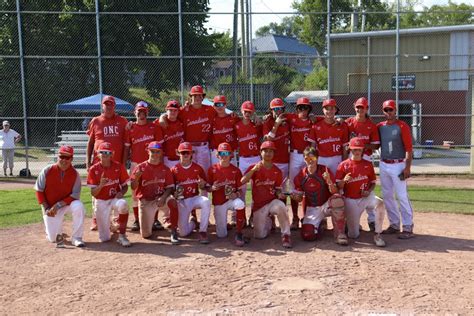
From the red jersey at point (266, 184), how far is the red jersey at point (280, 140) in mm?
686

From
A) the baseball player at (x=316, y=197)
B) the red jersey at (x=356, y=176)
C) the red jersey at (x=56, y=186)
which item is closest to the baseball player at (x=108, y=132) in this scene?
the red jersey at (x=56, y=186)

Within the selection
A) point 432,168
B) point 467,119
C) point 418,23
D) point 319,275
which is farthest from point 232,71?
point 418,23

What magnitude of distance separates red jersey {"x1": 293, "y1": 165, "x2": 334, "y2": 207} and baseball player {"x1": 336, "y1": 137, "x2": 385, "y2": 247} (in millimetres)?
206

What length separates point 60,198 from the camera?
6.71m

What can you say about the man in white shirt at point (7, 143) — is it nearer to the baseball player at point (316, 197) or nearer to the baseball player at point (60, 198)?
the baseball player at point (60, 198)

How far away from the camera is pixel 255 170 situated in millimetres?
6727

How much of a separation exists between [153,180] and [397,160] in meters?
3.33

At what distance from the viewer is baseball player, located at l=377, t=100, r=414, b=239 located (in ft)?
22.4

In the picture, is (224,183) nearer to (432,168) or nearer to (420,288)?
(420,288)

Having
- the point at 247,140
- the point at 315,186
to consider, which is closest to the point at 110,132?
the point at 247,140

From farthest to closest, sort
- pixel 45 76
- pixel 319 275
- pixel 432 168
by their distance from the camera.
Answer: pixel 45 76, pixel 432 168, pixel 319 275

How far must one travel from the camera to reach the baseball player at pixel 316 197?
6543mm

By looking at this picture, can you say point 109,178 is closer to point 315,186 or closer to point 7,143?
point 315,186

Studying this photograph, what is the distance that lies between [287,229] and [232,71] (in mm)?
7983
